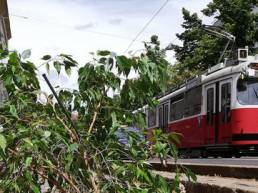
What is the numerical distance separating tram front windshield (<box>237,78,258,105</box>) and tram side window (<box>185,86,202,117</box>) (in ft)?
8.05

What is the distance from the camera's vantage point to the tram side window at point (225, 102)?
18266 millimetres

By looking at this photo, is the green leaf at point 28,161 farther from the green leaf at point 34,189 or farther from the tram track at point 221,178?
the tram track at point 221,178

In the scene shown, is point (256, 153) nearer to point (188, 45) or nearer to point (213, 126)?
point (213, 126)

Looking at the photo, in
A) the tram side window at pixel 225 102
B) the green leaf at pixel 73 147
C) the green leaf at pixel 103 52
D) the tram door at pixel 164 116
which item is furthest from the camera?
the tram door at pixel 164 116

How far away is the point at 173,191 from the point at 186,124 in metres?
18.1

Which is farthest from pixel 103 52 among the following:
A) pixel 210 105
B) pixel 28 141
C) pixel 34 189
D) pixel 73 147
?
pixel 210 105

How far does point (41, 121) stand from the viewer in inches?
156

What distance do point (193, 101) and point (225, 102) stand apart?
289cm

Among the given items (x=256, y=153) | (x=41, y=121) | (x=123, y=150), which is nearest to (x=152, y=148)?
(x=123, y=150)

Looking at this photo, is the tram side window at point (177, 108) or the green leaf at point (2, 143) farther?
the tram side window at point (177, 108)

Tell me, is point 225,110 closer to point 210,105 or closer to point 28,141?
point 210,105

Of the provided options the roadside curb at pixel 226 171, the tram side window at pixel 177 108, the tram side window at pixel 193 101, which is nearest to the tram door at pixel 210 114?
the tram side window at pixel 193 101

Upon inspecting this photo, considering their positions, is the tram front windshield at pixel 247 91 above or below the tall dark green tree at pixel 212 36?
below

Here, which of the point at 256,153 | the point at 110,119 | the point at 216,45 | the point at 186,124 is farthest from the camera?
the point at 216,45
